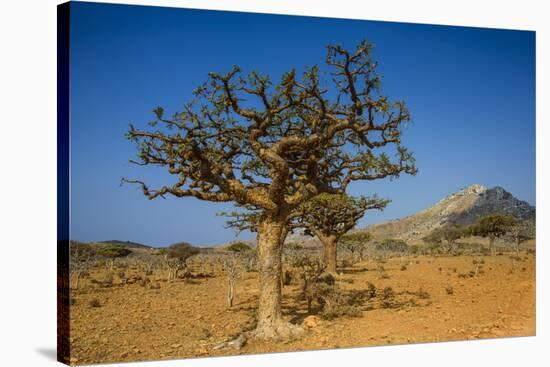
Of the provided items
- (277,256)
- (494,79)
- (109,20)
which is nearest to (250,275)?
(277,256)

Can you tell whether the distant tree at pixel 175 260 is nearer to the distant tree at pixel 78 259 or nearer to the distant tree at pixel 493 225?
the distant tree at pixel 78 259

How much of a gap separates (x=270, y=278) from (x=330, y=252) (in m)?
7.00

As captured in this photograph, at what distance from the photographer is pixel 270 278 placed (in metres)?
10.4

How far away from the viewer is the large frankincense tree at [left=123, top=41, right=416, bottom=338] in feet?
32.1

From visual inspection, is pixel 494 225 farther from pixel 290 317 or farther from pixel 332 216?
pixel 290 317

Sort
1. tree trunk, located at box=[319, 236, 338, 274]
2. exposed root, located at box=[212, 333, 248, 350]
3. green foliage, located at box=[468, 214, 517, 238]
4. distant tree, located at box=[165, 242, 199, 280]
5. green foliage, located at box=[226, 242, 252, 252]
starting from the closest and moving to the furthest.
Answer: exposed root, located at box=[212, 333, 248, 350], green foliage, located at box=[468, 214, 517, 238], tree trunk, located at box=[319, 236, 338, 274], distant tree, located at box=[165, 242, 199, 280], green foliage, located at box=[226, 242, 252, 252]

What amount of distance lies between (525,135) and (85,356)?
9.01m

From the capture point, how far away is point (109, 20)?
9180 millimetres

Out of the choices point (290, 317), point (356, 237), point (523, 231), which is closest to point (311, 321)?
point (290, 317)

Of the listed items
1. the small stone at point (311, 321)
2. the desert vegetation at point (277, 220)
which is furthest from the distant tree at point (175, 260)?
the small stone at point (311, 321)

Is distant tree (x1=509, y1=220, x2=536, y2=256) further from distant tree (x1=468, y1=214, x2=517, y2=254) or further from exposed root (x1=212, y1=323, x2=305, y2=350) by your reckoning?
exposed root (x1=212, y1=323, x2=305, y2=350)

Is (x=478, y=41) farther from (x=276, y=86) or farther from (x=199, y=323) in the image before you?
(x=199, y=323)

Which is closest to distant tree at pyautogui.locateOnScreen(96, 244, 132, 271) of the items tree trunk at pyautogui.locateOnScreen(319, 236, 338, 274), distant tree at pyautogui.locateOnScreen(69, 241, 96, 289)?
distant tree at pyautogui.locateOnScreen(69, 241, 96, 289)

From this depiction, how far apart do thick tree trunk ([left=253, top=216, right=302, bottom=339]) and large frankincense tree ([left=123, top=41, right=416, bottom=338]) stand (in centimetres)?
2
